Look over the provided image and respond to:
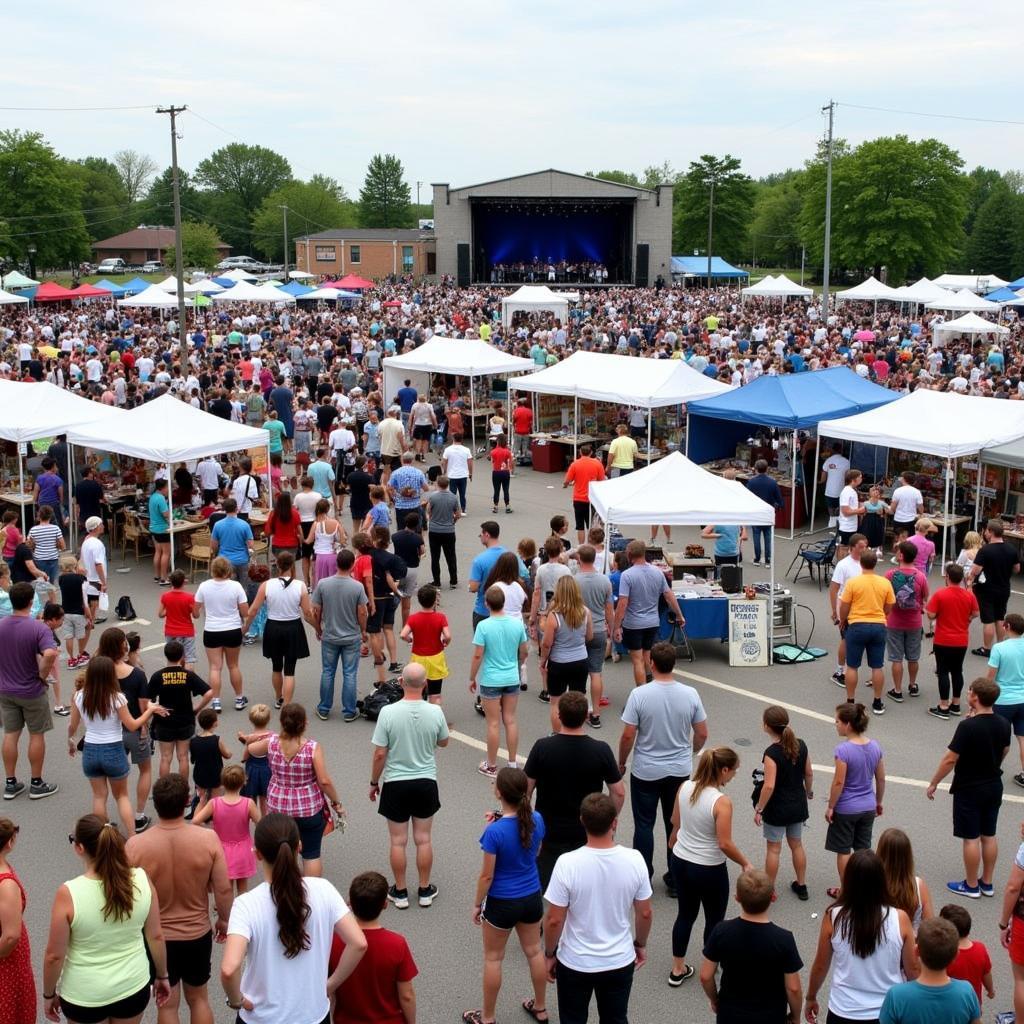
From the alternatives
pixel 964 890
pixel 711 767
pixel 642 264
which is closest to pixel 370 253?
pixel 642 264

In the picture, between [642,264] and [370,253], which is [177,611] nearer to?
[642,264]

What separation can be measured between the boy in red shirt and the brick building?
6625 centimetres

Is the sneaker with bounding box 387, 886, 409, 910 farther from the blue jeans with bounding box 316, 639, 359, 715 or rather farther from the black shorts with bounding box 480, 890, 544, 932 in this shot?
the blue jeans with bounding box 316, 639, 359, 715

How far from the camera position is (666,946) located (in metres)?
5.68

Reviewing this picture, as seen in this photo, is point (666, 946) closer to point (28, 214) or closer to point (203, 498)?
point (203, 498)

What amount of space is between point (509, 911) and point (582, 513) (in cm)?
921

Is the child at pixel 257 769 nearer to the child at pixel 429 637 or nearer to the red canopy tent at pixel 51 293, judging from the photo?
the child at pixel 429 637

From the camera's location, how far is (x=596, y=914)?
424 centimetres

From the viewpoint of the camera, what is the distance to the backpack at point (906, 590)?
29.1 feet

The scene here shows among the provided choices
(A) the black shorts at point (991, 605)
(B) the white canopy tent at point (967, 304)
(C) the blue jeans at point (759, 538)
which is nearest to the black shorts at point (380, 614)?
(A) the black shorts at point (991, 605)

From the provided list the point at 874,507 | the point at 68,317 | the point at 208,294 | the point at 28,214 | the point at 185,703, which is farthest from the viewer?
the point at 28,214

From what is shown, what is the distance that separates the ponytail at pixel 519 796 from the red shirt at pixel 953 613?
4955 millimetres

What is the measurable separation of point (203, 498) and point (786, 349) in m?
17.7

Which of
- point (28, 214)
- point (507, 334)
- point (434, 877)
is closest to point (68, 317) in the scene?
point (507, 334)
